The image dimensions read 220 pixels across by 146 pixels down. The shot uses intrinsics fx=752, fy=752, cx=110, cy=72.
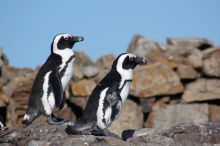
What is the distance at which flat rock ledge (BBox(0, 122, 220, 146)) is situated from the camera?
960 centimetres

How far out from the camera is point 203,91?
19406 mm

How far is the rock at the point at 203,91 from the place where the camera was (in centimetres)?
1931

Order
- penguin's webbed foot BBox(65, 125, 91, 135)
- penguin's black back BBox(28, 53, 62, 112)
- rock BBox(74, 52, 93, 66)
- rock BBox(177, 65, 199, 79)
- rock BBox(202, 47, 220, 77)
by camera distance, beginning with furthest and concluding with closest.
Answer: rock BBox(74, 52, 93, 66), rock BBox(177, 65, 199, 79), rock BBox(202, 47, 220, 77), penguin's black back BBox(28, 53, 62, 112), penguin's webbed foot BBox(65, 125, 91, 135)

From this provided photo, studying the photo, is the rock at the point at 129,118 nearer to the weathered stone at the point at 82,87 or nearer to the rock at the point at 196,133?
the weathered stone at the point at 82,87

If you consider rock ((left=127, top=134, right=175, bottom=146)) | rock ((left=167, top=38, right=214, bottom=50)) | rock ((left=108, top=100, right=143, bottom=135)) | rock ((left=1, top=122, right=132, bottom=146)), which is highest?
rock ((left=167, top=38, right=214, bottom=50))

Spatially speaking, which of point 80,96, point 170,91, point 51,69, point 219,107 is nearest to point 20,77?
point 80,96

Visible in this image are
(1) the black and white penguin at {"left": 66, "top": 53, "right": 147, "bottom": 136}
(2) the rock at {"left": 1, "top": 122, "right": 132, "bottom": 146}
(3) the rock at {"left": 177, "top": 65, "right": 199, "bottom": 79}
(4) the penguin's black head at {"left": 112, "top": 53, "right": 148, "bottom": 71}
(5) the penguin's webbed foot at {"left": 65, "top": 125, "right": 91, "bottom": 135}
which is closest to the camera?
(2) the rock at {"left": 1, "top": 122, "right": 132, "bottom": 146}

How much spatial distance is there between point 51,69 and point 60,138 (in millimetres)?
1724

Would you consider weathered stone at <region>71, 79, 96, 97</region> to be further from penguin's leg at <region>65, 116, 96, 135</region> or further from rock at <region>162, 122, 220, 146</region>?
penguin's leg at <region>65, 116, 96, 135</region>

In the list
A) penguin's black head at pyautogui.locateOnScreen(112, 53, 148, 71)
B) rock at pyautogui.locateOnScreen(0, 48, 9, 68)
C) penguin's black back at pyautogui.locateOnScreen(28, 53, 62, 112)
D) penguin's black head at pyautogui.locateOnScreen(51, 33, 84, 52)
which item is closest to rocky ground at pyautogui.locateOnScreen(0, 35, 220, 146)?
rock at pyautogui.locateOnScreen(0, 48, 9, 68)

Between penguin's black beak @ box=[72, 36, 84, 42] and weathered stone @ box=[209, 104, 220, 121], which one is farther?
weathered stone @ box=[209, 104, 220, 121]

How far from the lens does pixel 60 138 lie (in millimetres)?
9852

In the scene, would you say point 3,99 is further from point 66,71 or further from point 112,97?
point 112,97

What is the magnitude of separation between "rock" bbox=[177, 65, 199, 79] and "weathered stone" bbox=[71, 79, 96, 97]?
2.28 meters
